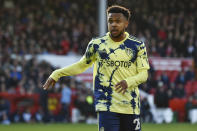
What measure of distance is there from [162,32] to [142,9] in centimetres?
266

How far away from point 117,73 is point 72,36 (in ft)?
57.0

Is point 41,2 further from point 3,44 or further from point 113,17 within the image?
point 113,17

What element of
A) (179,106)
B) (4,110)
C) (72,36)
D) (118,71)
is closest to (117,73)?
(118,71)

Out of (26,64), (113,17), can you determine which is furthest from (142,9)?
(113,17)

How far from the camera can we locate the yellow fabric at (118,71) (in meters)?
7.06

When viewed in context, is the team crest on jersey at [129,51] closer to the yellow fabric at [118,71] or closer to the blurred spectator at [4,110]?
the yellow fabric at [118,71]

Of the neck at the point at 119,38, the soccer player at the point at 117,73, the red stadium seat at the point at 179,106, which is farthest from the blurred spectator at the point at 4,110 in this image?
the neck at the point at 119,38

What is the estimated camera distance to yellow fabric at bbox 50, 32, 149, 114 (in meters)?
7.06

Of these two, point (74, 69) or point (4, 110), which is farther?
point (4, 110)

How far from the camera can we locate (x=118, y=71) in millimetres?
7109

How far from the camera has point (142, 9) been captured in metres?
27.8

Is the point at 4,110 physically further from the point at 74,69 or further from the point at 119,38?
the point at 119,38

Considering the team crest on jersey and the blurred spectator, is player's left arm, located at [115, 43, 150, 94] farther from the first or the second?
the blurred spectator

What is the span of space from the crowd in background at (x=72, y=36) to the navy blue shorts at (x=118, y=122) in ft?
43.4
